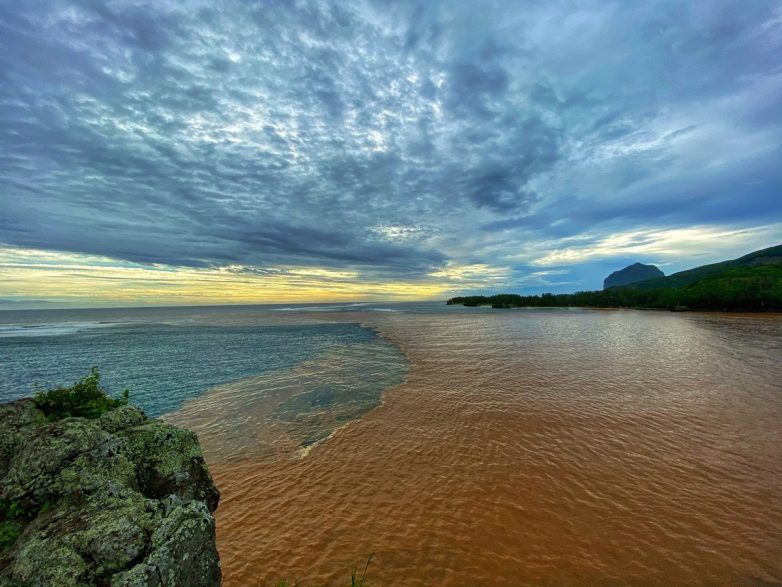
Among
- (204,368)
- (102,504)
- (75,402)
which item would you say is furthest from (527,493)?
(204,368)

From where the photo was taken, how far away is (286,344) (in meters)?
47.6

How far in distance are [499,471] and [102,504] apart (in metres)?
10.5

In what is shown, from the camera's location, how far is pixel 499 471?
35.9 feet

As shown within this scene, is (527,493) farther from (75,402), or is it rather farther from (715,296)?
(715,296)

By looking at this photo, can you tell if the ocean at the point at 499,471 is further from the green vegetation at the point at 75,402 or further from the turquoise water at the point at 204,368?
the green vegetation at the point at 75,402

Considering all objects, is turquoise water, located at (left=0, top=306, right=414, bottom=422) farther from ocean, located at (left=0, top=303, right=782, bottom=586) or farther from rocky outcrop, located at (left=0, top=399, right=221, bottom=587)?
rocky outcrop, located at (left=0, top=399, right=221, bottom=587)

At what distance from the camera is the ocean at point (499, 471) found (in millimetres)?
7266

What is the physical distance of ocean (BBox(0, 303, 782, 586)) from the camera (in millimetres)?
7266

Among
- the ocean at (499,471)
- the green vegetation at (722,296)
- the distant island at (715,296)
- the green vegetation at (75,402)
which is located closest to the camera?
the green vegetation at (75,402)

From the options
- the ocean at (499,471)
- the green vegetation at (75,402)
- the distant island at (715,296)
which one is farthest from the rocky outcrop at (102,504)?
the distant island at (715,296)

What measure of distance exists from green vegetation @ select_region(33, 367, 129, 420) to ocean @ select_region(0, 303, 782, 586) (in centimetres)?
449

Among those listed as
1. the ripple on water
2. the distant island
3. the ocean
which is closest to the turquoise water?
the ocean

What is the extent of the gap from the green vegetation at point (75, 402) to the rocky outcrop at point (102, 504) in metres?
0.33

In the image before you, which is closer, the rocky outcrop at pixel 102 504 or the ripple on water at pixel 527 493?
the rocky outcrop at pixel 102 504
